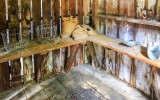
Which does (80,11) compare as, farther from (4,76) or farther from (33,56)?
(4,76)

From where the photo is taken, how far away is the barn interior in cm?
Result: 245

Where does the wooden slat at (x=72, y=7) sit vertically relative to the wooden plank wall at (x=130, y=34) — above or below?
above

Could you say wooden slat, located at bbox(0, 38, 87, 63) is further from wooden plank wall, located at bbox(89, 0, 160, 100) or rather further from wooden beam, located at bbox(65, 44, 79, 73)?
wooden plank wall, located at bbox(89, 0, 160, 100)

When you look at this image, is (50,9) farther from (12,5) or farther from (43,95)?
(43,95)

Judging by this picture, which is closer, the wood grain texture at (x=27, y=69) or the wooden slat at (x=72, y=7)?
the wood grain texture at (x=27, y=69)

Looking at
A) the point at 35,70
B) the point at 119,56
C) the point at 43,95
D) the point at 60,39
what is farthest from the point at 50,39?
the point at 119,56

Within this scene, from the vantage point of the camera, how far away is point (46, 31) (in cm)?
299

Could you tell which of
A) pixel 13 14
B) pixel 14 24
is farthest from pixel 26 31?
pixel 13 14

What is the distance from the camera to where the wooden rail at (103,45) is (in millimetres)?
2141

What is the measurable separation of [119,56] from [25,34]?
169 centimetres

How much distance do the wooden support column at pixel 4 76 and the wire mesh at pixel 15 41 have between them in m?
0.41

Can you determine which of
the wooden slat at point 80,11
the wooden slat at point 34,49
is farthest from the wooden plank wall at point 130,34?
the wooden slat at point 34,49

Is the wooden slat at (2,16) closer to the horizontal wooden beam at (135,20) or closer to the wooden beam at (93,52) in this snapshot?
the wooden beam at (93,52)

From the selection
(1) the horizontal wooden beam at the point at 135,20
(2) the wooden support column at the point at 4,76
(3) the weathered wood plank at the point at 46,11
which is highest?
(3) the weathered wood plank at the point at 46,11
